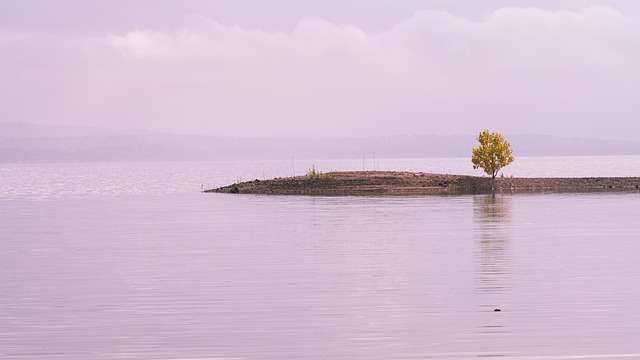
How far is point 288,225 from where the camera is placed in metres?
43.8

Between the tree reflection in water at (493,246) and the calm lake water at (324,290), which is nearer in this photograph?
the calm lake water at (324,290)

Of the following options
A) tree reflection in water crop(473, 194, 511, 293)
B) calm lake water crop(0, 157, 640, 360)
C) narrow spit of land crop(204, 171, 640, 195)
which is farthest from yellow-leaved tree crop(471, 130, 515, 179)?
calm lake water crop(0, 157, 640, 360)

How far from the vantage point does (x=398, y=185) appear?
3418 inches

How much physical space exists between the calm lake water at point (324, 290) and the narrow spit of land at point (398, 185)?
40.3m

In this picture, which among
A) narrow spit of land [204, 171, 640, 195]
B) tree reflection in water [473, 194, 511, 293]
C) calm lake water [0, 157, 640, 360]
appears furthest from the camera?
narrow spit of land [204, 171, 640, 195]

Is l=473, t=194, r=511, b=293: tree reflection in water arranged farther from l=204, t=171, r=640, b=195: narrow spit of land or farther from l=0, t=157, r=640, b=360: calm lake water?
l=204, t=171, r=640, b=195: narrow spit of land

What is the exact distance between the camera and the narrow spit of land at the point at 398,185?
3344 inches

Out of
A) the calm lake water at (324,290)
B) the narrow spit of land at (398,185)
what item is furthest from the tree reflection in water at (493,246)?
the narrow spit of land at (398,185)

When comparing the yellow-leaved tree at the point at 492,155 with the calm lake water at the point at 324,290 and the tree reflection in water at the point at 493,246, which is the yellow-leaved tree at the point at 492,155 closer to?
the tree reflection in water at the point at 493,246

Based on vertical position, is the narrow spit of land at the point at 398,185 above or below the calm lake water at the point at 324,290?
above

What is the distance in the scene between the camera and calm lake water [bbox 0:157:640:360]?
16.4m

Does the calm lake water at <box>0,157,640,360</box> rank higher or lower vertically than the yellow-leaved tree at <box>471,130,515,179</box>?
lower

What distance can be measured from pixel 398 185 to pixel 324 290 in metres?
64.7

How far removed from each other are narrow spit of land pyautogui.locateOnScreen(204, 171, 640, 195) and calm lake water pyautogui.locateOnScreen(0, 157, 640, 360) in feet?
132
